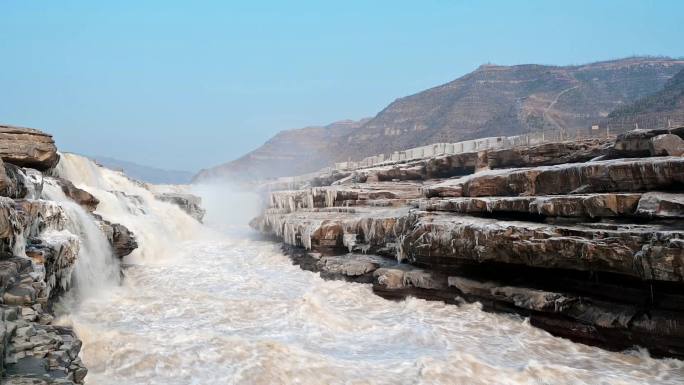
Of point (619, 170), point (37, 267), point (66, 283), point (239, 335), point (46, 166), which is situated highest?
point (46, 166)

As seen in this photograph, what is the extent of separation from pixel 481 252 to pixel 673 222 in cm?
345

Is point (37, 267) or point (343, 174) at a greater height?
point (343, 174)

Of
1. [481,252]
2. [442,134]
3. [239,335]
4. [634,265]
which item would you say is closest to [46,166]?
[239,335]

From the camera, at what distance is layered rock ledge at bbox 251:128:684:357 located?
7.86 meters

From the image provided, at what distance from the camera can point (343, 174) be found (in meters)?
28.5

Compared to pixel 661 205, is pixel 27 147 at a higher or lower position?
higher

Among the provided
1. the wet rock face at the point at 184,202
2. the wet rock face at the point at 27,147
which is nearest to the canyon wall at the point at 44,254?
the wet rock face at the point at 27,147

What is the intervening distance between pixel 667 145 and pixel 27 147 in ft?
52.9

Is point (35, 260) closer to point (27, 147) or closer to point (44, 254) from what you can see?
point (44, 254)

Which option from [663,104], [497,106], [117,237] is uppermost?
[497,106]

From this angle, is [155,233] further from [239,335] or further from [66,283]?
[239,335]

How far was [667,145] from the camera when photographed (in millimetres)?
11352

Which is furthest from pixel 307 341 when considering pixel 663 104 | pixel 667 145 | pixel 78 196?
pixel 663 104

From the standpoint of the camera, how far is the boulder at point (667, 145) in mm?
11276
